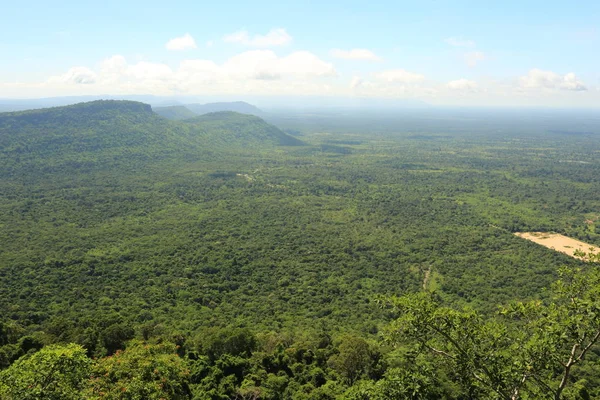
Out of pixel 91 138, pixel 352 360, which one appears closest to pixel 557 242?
pixel 352 360

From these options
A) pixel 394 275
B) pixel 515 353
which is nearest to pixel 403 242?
pixel 394 275

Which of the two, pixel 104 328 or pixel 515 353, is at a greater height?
pixel 515 353

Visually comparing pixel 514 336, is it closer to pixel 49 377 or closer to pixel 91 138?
pixel 49 377

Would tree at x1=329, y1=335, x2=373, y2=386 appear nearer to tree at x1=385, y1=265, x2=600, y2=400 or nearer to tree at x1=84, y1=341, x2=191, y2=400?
tree at x1=84, y1=341, x2=191, y2=400

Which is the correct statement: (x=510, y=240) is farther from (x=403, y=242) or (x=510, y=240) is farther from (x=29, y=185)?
(x=29, y=185)

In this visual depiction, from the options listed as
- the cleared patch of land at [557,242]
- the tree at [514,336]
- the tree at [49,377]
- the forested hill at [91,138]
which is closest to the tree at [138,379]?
the tree at [49,377]
